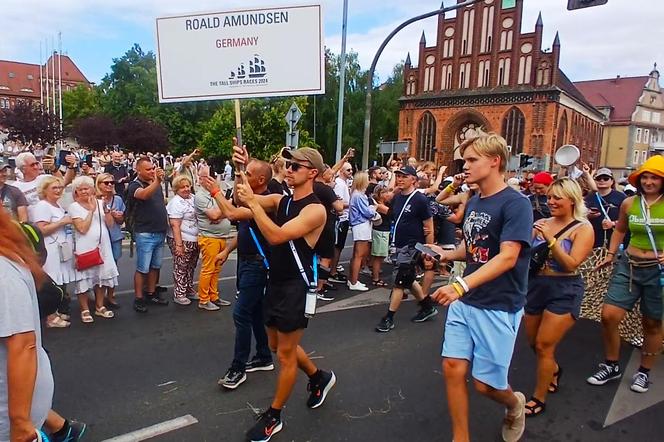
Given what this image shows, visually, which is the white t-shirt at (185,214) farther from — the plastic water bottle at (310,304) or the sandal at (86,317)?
the plastic water bottle at (310,304)

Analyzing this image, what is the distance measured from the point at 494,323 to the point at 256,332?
2.13 meters

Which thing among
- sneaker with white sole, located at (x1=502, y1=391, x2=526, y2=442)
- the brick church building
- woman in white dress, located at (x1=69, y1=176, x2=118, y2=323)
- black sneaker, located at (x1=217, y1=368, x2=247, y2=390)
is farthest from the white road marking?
the brick church building

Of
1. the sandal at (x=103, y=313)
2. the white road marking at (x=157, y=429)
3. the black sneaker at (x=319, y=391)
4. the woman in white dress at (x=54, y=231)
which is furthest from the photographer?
the sandal at (x=103, y=313)

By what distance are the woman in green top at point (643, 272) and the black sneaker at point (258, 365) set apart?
8.67ft

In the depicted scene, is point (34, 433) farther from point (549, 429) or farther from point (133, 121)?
point (133, 121)

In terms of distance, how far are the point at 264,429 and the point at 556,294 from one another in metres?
2.16

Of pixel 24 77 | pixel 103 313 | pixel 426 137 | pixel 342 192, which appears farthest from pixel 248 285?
pixel 24 77

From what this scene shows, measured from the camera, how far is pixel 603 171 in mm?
6395

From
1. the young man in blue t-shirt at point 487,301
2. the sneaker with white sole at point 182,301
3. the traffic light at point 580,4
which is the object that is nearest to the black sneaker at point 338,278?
the sneaker with white sole at point 182,301

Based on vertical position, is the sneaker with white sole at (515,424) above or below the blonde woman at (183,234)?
below

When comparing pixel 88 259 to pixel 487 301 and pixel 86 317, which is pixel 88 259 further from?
pixel 487 301

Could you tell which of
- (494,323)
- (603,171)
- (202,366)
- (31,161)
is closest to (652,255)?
(494,323)

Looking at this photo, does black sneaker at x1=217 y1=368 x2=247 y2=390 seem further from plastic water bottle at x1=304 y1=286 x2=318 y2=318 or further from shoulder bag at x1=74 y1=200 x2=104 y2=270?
shoulder bag at x1=74 y1=200 x2=104 y2=270

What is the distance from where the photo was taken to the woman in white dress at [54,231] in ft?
17.0
